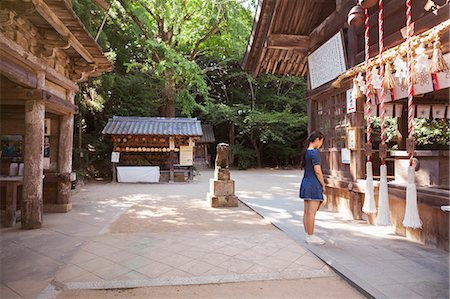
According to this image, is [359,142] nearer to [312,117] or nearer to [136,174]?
[312,117]


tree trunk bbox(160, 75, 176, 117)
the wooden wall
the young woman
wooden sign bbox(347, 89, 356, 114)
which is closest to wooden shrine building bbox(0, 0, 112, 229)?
the young woman

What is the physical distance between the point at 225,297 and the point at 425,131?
11.2 metres

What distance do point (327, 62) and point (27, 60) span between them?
20.1ft

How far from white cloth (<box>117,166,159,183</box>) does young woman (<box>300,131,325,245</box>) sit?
11.9 meters

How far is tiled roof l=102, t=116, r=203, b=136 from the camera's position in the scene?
15.3m

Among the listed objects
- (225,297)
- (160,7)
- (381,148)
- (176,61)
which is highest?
(160,7)

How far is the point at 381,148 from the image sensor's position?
13.9 feet

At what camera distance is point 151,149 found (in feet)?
52.4

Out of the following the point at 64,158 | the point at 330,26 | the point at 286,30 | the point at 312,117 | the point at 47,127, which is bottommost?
the point at 64,158

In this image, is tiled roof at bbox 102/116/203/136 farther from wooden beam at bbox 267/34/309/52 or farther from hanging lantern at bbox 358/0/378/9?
hanging lantern at bbox 358/0/378/9

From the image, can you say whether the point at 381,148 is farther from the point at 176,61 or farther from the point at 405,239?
the point at 176,61

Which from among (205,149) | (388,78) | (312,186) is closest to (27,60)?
(312,186)

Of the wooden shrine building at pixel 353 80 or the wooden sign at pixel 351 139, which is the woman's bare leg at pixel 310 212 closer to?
the wooden shrine building at pixel 353 80

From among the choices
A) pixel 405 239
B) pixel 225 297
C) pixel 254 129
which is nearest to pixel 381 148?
pixel 405 239
